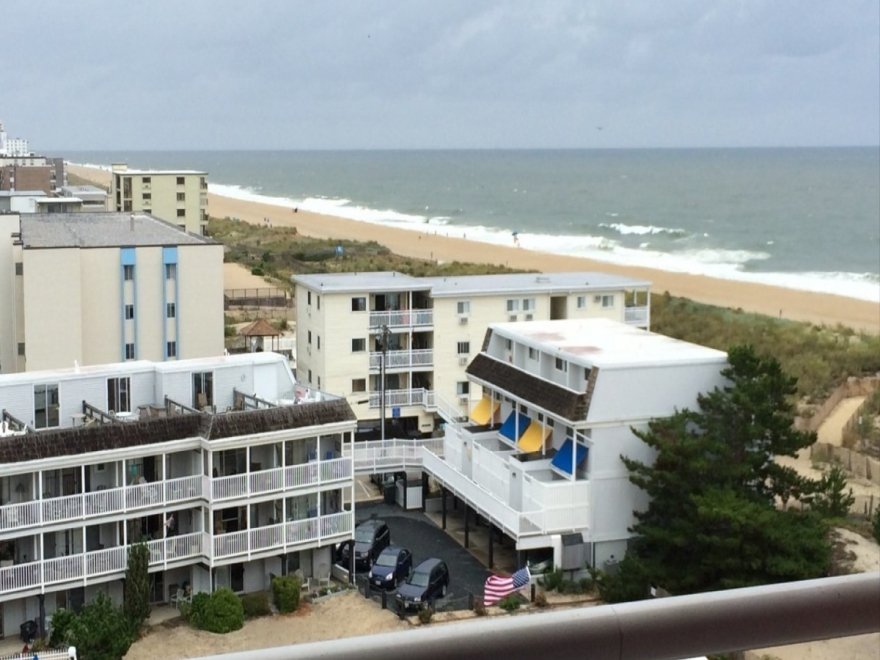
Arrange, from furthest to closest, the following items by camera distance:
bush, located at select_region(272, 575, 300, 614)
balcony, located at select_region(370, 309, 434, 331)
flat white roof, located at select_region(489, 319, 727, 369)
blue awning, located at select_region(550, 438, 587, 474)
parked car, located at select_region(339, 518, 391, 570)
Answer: balcony, located at select_region(370, 309, 434, 331) → flat white roof, located at select_region(489, 319, 727, 369) → blue awning, located at select_region(550, 438, 587, 474) → parked car, located at select_region(339, 518, 391, 570) → bush, located at select_region(272, 575, 300, 614)

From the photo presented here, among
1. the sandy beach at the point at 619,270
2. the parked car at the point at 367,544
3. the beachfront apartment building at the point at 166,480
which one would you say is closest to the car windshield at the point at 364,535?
the parked car at the point at 367,544

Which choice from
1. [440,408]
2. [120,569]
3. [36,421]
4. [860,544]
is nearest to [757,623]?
[120,569]

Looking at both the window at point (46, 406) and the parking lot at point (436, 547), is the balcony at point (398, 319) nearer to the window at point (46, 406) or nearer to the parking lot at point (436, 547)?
the parking lot at point (436, 547)

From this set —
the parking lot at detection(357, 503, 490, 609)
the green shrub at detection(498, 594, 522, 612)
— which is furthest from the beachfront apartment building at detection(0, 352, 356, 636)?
the green shrub at detection(498, 594, 522, 612)

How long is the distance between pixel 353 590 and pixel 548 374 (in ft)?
22.5

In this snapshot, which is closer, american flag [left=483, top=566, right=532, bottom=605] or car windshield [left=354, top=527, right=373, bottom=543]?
american flag [left=483, top=566, right=532, bottom=605]

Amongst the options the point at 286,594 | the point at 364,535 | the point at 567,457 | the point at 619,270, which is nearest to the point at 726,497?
the point at 567,457

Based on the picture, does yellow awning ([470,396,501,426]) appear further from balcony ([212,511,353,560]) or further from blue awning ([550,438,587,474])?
balcony ([212,511,353,560])

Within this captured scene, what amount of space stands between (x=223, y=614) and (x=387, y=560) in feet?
13.1

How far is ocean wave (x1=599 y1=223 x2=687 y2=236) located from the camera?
4747 inches

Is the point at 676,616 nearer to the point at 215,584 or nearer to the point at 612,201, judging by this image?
the point at 215,584

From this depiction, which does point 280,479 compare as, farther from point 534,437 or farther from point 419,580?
point 534,437

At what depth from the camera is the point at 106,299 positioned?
3241 centimetres

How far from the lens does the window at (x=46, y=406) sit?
22812 millimetres
